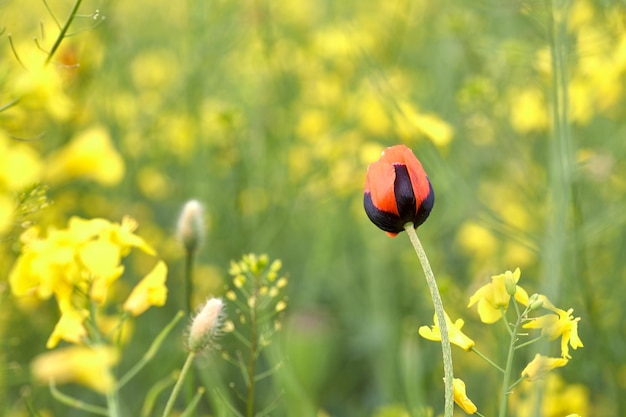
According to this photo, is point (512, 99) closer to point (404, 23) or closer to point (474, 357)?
point (404, 23)

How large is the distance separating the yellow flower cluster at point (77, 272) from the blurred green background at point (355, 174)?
16.7 inches

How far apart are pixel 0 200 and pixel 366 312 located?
2185 millimetres

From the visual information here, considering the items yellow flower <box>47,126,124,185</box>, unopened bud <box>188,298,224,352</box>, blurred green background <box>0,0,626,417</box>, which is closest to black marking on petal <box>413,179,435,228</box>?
unopened bud <box>188,298,224,352</box>

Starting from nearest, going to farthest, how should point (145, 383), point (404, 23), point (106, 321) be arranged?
1. point (106, 321)
2. point (145, 383)
3. point (404, 23)

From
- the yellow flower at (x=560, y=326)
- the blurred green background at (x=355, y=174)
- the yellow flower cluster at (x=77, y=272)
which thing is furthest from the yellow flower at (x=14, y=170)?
the yellow flower at (x=560, y=326)

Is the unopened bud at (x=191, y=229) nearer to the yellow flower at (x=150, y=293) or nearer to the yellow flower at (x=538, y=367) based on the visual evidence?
the yellow flower at (x=150, y=293)

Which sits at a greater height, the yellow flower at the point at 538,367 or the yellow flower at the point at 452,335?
the yellow flower at the point at 452,335

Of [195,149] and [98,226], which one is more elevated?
[98,226]

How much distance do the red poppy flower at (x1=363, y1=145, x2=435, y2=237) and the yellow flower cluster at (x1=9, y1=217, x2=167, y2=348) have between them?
0.34 metres

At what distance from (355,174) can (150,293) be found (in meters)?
2.01

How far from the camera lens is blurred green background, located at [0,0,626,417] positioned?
2.07 meters

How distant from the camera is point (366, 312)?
3160 millimetres

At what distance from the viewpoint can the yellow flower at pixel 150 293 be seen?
3.86ft

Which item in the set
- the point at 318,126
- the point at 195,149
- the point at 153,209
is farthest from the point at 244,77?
the point at 195,149
